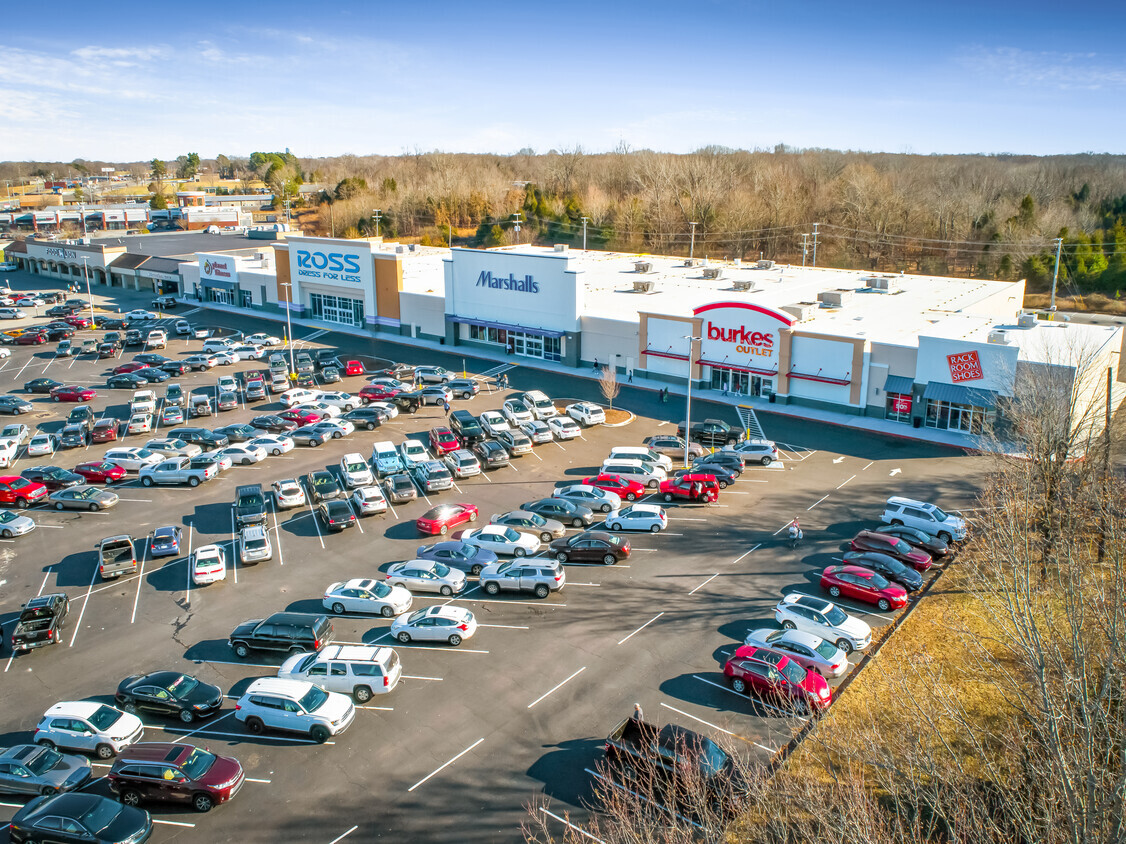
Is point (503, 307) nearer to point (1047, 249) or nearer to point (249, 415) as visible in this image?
point (249, 415)

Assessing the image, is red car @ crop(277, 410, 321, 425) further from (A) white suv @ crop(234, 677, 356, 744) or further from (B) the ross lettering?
(A) white suv @ crop(234, 677, 356, 744)

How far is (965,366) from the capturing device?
136 feet

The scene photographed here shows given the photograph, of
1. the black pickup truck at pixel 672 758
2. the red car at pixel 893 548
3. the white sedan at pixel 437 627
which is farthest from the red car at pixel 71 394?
the red car at pixel 893 548

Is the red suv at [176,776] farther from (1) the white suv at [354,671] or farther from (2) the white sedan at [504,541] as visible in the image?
(2) the white sedan at [504,541]

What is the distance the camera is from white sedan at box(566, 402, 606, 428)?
146 feet

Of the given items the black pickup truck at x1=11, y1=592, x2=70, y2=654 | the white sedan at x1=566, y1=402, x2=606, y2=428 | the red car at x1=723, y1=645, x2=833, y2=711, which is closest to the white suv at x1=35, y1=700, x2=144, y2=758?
the black pickup truck at x1=11, y1=592, x2=70, y2=654

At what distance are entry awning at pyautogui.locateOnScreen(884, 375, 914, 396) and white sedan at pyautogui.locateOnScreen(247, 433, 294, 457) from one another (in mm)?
31511

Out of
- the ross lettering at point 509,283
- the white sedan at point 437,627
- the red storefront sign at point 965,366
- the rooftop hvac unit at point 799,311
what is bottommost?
the white sedan at point 437,627

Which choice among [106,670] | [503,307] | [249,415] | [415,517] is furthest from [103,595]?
[503,307]

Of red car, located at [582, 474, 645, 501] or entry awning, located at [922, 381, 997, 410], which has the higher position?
entry awning, located at [922, 381, 997, 410]

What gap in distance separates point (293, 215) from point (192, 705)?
135862 millimetres

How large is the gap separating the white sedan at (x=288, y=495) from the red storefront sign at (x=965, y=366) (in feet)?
106

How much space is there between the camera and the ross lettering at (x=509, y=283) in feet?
190

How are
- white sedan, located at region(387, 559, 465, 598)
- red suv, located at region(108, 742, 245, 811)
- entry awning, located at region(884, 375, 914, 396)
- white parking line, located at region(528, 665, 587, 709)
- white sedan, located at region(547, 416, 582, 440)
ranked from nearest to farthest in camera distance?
1. red suv, located at region(108, 742, 245, 811)
2. white parking line, located at region(528, 665, 587, 709)
3. white sedan, located at region(387, 559, 465, 598)
4. white sedan, located at region(547, 416, 582, 440)
5. entry awning, located at region(884, 375, 914, 396)
